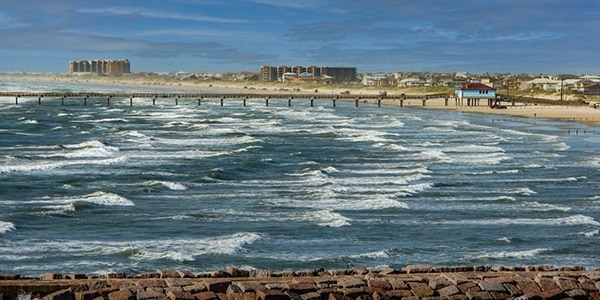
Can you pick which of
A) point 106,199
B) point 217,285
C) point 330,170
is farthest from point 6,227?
point 330,170

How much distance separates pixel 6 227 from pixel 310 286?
14.1 meters

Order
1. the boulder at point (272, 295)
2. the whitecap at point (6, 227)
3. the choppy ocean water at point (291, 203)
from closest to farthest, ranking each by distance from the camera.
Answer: the boulder at point (272, 295), the choppy ocean water at point (291, 203), the whitecap at point (6, 227)

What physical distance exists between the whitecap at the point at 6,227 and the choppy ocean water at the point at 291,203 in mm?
37

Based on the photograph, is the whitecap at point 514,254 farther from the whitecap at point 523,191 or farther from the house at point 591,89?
the house at point 591,89

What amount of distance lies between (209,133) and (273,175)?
28166 millimetres

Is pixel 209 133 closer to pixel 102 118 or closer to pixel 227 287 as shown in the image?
pixel 102 118

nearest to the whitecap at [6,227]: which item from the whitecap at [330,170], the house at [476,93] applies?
the whitecap at [330,170]

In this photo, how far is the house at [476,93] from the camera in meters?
117

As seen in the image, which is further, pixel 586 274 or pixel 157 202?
pixel 157 202

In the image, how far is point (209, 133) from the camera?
2633 inches

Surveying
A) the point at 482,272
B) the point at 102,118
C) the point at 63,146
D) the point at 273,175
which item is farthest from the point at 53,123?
the point at 482,272

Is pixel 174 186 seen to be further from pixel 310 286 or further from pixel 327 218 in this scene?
pixel 310 286

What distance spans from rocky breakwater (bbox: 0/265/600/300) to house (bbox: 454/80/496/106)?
103m

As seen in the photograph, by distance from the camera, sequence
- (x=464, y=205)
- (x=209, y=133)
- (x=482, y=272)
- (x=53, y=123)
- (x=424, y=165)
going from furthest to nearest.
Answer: (x=53, y=123), (x=209, y=133), (x=424, y=165), (x=464, y=205), (x=482, y=272)
